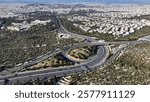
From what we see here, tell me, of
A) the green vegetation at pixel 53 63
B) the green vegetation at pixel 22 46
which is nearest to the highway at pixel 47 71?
the green vegetation at pixel 53 63

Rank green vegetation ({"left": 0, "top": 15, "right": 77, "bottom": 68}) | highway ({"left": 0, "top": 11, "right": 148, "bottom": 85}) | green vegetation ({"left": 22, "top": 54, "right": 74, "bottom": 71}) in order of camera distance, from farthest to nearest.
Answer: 1. green vegetation ({"left": 0, "top": 15, "right": 77, "bottom": 68})
2. green vegetation ({"left": 22, "top": 54, "right": 74, "bottom": 71})
3. highway ({"left": 0, "top": 11, "right": 148, "bottom": 85})

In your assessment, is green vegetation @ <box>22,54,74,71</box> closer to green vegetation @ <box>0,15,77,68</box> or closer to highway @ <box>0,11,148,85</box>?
highway @ <box>0,11,148,85</box>

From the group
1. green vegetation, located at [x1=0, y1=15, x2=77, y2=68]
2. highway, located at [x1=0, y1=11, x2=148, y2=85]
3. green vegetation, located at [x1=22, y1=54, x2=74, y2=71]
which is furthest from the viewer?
green vegetation, located at [x1=0, y1=15, x2=77, y2=68]

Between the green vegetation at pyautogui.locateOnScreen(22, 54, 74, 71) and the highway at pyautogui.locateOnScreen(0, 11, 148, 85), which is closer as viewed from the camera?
the highway at pyautogui.locateOnScreen(0, 11, 148, 85)

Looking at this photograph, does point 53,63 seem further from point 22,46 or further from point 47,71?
point 22,46

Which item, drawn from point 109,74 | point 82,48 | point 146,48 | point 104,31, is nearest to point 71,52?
point 82,48

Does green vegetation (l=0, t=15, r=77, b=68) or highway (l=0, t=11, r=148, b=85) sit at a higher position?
highway (l=0, t=11, r=148, b=85)

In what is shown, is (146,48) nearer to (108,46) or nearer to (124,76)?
(108,46)

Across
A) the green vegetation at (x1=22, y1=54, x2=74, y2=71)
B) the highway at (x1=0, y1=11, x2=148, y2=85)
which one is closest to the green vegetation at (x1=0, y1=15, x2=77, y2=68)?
the highway at (x1=0, y1=11, x2=148, y2=85)

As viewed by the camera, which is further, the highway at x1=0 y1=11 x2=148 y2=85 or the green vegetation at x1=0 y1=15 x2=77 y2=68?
the green vegetation at x1=0 y1=15 x2=77 y2=68

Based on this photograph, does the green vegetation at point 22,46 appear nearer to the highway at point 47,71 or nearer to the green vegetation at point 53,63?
the highway at point 47,71

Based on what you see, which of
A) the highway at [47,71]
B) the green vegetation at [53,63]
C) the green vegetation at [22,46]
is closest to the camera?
the highway at [47,71]
